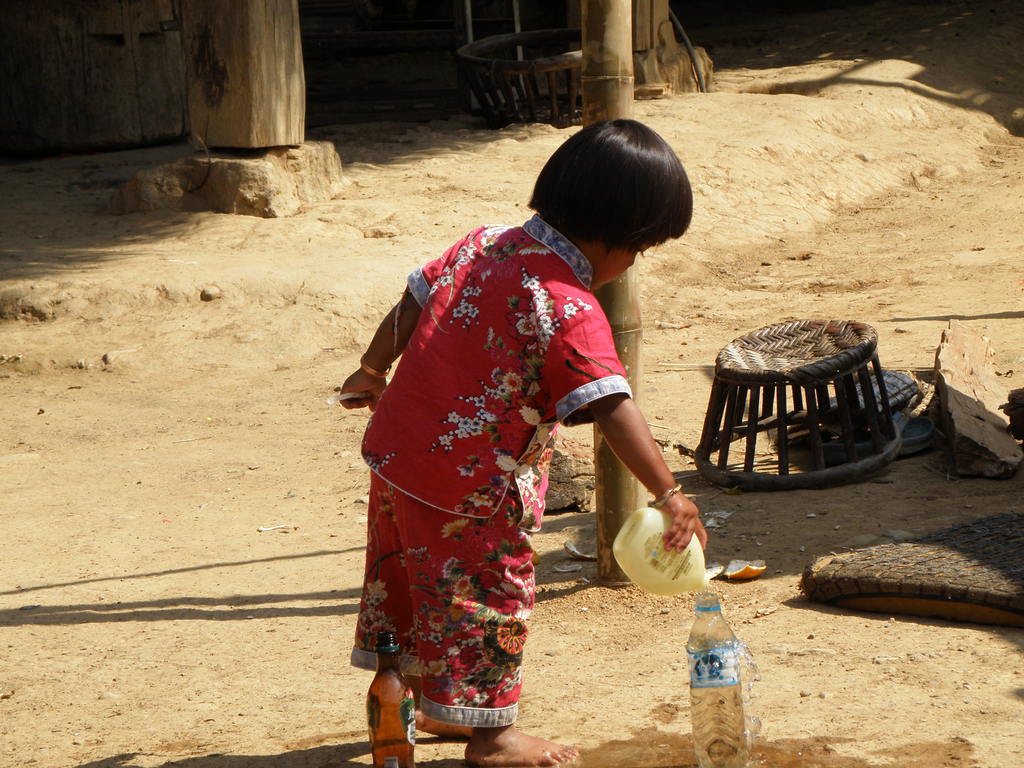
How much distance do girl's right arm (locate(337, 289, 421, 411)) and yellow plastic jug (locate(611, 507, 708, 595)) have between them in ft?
2.16

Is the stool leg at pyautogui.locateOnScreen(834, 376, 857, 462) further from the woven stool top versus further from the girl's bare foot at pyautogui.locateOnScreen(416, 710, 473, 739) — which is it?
the girl's bare foot at pyautogui.locateOnScreen(416, 710, 473, 739)

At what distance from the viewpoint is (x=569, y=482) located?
4.64 m

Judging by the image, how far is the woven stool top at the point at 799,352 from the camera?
4.46 m

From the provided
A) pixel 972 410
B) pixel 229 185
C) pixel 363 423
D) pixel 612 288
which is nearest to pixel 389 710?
pixel 612 288

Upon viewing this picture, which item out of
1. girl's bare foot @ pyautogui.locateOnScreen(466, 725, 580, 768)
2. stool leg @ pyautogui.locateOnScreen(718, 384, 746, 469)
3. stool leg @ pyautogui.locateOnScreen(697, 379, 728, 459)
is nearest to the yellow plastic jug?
girl's bare foot @ pyautogui.locateOnScreen(466, 725, 580, 768)

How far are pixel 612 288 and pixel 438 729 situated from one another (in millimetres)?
1398

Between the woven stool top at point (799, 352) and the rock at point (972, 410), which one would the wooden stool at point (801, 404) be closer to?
the woven stool top at point (799, 352)

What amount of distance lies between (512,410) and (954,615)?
1.55 m

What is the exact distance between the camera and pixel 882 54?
43.9 ft

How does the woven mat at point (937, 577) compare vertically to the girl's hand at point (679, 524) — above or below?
below

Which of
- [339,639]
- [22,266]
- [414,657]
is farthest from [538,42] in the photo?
[414,657]

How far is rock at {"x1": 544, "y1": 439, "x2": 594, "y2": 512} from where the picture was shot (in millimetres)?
4609

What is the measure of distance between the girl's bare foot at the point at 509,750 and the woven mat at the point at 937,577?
3.79ft

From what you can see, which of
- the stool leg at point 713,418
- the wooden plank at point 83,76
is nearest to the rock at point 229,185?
the wooden plank at point 83,76
